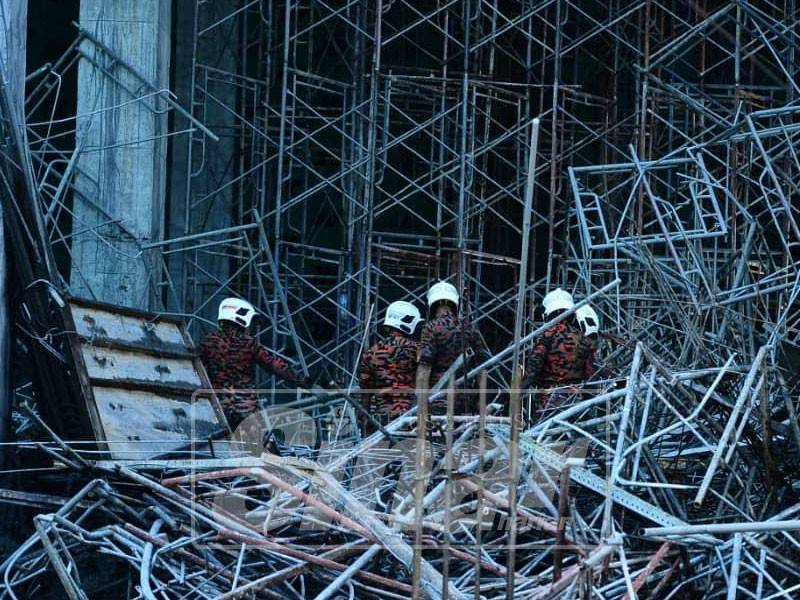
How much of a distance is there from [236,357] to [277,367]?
399mm

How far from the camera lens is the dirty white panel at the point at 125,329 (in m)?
12.2

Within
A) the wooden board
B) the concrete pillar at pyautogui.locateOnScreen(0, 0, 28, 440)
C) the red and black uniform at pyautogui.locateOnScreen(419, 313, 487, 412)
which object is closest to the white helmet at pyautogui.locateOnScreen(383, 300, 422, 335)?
the red and black uniform at pyautogui.locateOnScreen(419, 313, 487, 412)

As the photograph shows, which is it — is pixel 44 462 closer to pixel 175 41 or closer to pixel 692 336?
pixel 692 336

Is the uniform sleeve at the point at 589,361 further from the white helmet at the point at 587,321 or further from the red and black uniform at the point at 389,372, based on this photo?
the red and black uniform at the point at 389,372

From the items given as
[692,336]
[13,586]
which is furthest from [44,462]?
[692,336]

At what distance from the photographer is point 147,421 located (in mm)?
12117

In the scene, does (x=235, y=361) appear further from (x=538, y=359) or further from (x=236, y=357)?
(x=538, y=359)

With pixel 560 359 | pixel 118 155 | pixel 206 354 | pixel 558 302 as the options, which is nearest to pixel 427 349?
pixel 560 359

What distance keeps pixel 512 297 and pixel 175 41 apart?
5049 millimetres

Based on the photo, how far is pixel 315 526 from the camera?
34.3ft

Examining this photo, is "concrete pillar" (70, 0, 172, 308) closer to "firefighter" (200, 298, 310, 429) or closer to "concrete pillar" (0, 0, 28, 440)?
"firefighter" (200, 298, 310, 429)

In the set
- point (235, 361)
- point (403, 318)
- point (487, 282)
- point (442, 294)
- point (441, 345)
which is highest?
point (442, 294)

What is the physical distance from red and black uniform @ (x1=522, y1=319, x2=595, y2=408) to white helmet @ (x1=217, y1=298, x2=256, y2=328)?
2.42 meters

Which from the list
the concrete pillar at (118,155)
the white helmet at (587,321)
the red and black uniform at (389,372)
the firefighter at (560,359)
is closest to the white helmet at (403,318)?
the red and black uniform at (389,372)
